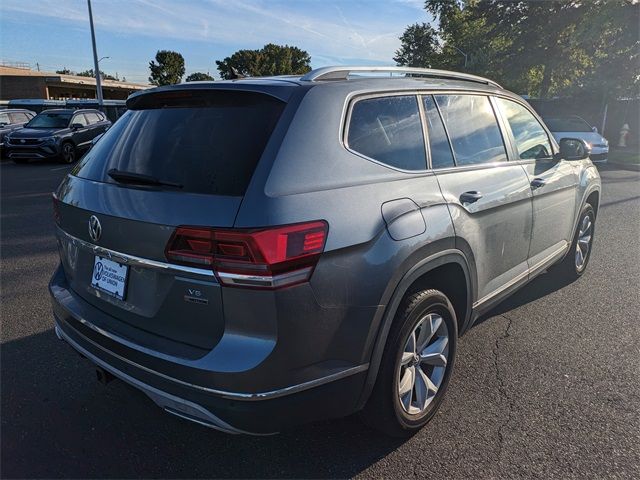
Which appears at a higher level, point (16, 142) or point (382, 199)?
point (382, 199)

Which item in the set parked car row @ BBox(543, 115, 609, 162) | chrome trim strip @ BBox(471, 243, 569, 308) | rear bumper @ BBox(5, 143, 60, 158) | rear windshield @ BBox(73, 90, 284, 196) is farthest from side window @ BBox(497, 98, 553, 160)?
rear bumper @ BBox(5, 143, 60, 158)

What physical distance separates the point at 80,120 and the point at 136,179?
1749cm

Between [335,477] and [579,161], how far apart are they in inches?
146

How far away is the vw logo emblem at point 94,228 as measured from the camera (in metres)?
2.34

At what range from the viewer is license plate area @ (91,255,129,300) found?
2.28 m

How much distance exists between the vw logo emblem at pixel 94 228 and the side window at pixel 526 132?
2827mm

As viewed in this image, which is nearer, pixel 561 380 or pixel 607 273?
A: pixel 561 380

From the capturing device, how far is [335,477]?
7.84 ft

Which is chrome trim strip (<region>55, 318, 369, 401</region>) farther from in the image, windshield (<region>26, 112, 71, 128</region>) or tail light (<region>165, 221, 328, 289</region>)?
windshield (<region>26, 112, 71, 128</region>)

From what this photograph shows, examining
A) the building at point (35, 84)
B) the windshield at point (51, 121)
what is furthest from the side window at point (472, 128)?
the building at point (35, 84)

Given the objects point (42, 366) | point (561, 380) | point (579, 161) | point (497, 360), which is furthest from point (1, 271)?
point (579, 161)

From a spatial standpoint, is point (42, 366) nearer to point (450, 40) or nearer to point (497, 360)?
point (497, 360)

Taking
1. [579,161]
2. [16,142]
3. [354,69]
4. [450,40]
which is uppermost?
[450,40]

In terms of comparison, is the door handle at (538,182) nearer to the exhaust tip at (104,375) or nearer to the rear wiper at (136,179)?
the rear wiper at (136,179)
